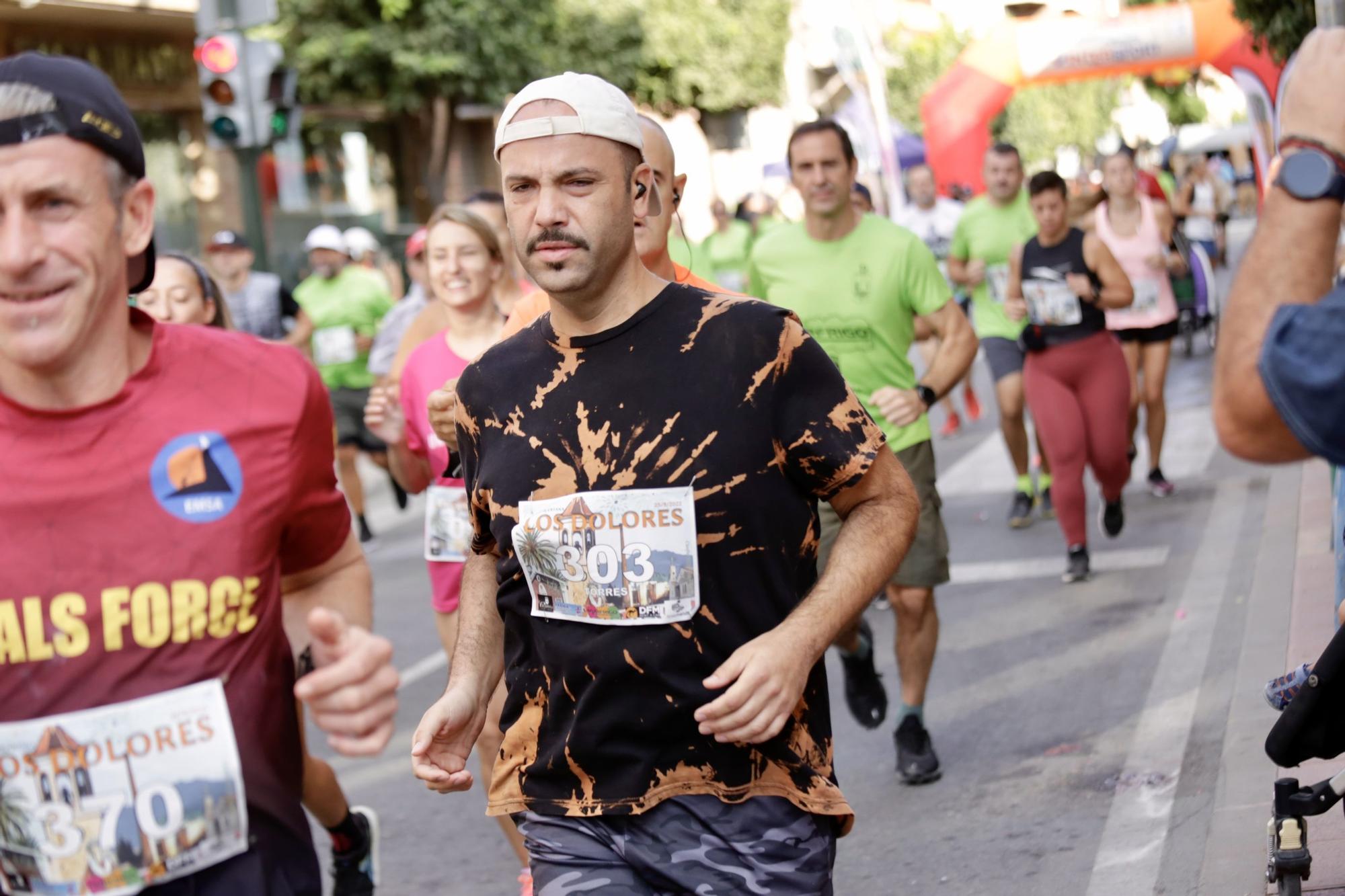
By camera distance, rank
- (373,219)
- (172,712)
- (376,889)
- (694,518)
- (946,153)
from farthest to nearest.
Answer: (373,219) → (946,153) → (376,889) → (694,518) → (172,712)

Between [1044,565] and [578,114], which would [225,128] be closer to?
[1044,565]

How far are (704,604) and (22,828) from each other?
112 cm

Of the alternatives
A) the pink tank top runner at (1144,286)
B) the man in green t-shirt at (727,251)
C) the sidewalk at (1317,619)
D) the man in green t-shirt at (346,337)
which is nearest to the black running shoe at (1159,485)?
the sidewalk at (1317,619)

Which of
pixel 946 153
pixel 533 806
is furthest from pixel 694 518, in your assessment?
pixel 946 153

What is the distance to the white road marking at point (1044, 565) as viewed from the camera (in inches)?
368

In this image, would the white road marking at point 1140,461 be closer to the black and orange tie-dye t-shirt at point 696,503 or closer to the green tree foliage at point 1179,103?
the black and orange tie-dye t-shirt at point 696,503

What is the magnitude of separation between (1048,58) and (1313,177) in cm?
2045


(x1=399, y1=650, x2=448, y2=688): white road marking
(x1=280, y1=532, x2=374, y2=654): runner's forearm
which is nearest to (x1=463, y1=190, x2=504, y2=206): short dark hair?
(x1=399, y1=650, x2=448, y2=688): white road marking

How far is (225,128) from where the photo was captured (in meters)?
13.4

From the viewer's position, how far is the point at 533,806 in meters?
3.15

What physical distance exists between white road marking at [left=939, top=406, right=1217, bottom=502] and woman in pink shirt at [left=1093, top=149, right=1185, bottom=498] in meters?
0.57

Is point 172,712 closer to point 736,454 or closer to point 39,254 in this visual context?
point 39,254

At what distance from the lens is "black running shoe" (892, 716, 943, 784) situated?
20.2ft

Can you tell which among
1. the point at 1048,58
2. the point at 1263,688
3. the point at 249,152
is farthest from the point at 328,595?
the point at 1048,58
